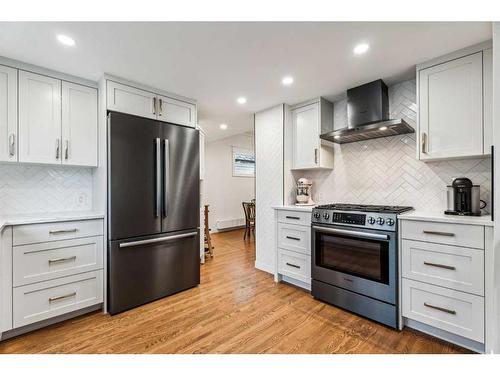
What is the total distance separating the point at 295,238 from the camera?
289 cm

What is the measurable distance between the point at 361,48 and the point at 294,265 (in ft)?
7.52

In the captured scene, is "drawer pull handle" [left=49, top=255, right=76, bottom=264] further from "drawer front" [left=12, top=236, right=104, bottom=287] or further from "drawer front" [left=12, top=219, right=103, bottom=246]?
"drawer front" [left=12, top=219, right=103, bottom=246]

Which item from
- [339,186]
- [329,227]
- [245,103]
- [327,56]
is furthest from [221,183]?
[327,56]

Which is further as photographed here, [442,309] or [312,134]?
[312,134]

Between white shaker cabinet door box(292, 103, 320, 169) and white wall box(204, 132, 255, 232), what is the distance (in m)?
3.27

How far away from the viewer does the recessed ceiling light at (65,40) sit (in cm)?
180

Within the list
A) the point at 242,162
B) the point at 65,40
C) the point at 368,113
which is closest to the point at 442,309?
the point at 368,113

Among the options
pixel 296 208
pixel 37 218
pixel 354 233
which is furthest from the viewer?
pixel 296 208

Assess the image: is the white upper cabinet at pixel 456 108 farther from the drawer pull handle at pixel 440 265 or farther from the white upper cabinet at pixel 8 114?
the white upper cabinet at pixel 8 114

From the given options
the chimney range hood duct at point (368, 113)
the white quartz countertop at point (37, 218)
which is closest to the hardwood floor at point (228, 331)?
the white quartz countertop at point (37, 218)

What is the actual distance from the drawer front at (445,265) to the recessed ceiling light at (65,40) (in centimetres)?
309

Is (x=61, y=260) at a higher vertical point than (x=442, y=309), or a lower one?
higher

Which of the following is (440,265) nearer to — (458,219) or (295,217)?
(458,219)
